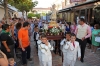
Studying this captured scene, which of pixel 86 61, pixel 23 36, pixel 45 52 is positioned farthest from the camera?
pixel 86 61

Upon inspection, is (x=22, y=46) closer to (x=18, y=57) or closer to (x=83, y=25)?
(x=18, y=57)

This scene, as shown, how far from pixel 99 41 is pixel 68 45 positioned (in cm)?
349

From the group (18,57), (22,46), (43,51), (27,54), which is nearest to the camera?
(43,51)

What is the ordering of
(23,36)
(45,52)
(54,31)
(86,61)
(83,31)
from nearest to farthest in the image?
(45,52), (23,36), (83,31), (86,61), (54,31)

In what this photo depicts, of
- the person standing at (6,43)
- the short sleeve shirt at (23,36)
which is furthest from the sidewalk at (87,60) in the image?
the person standing at (6,43)

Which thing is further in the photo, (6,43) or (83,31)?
(83,31)

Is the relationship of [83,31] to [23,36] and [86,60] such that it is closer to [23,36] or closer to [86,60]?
[86,60]

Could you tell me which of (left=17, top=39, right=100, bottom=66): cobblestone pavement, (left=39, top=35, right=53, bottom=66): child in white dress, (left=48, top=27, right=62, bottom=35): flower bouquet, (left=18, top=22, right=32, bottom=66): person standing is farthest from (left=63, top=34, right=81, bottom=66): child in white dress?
(left=48, top=27, right=62, bottom=35): flower bouquet

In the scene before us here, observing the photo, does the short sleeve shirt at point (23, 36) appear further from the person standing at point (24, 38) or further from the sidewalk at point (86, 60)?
the sidewalk at point (86, 60)

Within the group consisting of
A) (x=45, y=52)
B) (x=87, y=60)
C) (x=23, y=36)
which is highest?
(x=23, y=36)

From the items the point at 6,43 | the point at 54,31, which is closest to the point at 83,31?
the point at 54,31

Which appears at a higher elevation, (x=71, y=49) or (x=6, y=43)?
(x=6, y=43)

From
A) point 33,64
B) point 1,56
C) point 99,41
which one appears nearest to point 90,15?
point 99,41

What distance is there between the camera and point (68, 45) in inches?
201
